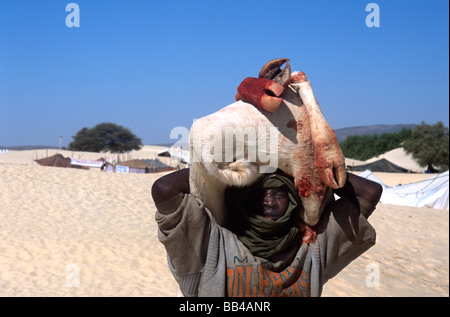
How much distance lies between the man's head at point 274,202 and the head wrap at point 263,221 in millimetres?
17

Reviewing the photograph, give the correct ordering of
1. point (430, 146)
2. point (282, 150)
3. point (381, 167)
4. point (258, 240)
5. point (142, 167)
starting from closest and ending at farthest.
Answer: point (282, 150) < point (258, 240) < point (142, 167) < point (381, 167) < point (430, 146)

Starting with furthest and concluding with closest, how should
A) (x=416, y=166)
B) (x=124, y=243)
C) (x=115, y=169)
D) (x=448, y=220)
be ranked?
(x=416, y=166) < (x=115, y=169) < (x=448, y=220) < (x=124, y=243)

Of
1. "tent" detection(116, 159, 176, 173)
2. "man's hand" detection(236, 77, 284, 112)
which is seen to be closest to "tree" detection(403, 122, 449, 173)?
"tent" detection(116, 159, 176, 173)

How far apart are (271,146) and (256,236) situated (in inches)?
17.3

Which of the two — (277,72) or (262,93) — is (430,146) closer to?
(277,72)

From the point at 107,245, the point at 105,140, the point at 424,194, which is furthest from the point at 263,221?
the point at 105,140

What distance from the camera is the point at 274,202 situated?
2.10m

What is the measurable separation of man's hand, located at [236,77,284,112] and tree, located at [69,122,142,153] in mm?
43477

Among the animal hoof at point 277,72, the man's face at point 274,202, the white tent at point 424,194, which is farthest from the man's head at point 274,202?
the white tent at point 424,194

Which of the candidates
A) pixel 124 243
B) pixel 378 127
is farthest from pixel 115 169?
pixel 378 127

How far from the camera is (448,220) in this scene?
44.7ft

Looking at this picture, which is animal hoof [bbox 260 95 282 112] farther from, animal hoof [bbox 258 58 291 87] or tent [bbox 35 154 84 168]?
tent [bbox 35 154 84 168]
